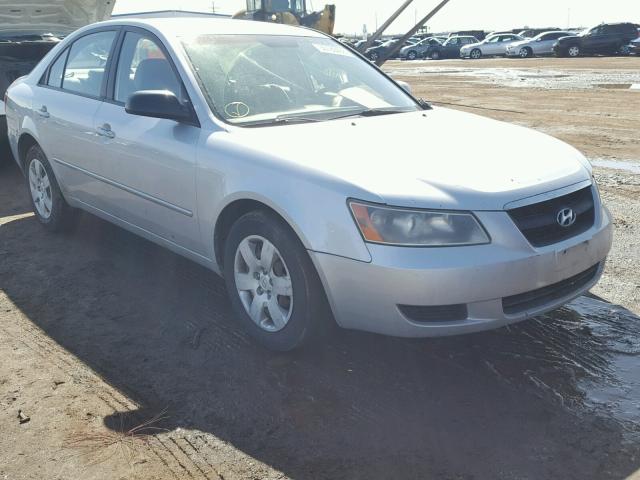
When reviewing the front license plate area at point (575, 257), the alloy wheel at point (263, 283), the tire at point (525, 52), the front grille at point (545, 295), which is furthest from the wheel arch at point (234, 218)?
the tire at point (525, 52)

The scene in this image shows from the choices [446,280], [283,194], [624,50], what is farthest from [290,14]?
[624,50]

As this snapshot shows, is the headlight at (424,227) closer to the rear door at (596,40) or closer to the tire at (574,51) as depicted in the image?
the rear door at (596,40)

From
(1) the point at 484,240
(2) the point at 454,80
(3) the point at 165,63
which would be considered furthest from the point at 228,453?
(2) the point at 454,80

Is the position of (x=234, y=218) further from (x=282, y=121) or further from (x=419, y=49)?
(x=419, y=49)

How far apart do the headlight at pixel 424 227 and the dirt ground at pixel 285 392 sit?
0.72 meters

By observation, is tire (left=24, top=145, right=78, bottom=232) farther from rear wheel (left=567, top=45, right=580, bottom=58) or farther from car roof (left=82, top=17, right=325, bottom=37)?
rear wheel (left=567, top=45, right=580, bottom=58)

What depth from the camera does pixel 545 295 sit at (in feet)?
10.6

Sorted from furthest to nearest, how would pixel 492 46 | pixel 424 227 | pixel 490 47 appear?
pixel 490 47
pixel 492 46
pixel 424 227

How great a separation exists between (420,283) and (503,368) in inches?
30.2

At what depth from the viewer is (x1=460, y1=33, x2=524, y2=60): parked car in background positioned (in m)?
40.8

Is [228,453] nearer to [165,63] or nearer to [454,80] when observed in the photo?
[165,63]

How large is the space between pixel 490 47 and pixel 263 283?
40.7 meters

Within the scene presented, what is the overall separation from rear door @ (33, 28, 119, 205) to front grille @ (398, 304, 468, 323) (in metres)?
2.53

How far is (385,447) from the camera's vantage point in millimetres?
2779
